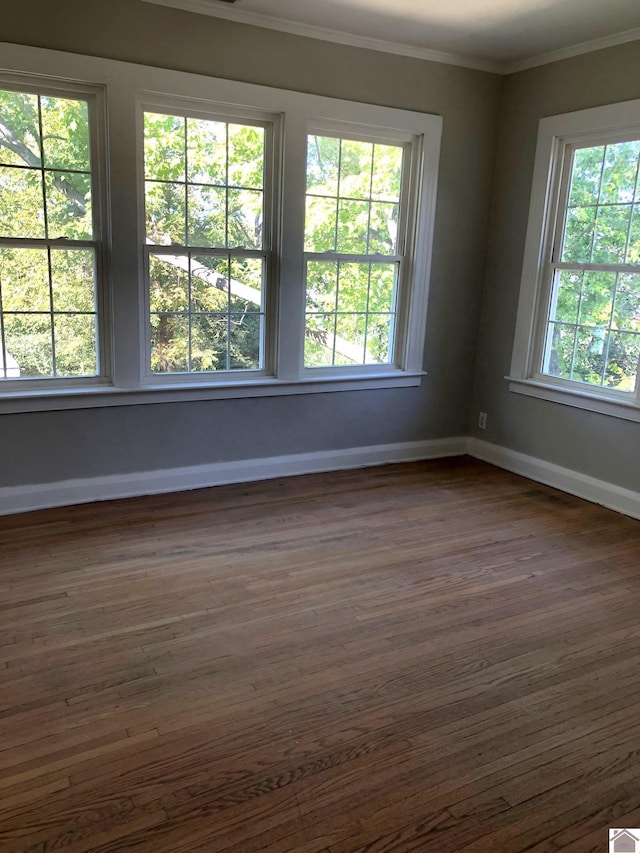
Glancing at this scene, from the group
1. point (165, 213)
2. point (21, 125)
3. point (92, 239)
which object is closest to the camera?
point (21, 125)

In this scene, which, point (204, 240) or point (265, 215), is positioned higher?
point (265, 215)

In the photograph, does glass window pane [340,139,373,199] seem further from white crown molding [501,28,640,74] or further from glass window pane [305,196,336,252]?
white crown molding [501,28,640,74]

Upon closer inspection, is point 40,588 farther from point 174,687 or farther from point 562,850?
point 562,850

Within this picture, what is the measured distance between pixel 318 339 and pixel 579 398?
169cm

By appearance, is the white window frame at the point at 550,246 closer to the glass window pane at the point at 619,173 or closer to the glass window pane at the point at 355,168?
the glass window pane at the point at 619,173

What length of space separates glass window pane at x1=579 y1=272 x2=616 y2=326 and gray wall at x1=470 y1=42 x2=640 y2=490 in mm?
539

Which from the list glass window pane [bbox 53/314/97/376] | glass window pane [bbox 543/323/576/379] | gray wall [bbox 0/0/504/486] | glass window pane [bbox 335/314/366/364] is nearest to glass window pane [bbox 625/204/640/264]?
glass window pane [bbox 543/323/576/379]

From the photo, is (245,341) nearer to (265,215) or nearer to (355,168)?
(265,215)

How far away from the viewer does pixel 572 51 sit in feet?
13.1

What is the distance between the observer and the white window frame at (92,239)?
329 centimetres

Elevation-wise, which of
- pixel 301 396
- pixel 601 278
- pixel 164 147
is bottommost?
pixel 301 396

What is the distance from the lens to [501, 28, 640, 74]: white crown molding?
3.68 m

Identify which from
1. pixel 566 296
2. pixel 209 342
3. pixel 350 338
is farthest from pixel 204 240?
pixel 566 296

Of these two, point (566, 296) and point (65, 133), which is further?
point (566, 296)
